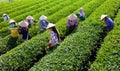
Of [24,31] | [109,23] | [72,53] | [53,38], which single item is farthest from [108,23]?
[24,31]

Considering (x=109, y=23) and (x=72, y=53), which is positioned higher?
(x=72, y=53)

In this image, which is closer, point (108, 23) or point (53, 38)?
point (53, 38)

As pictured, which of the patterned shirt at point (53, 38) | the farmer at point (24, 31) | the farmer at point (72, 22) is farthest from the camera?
the farmer at point (24, 31)

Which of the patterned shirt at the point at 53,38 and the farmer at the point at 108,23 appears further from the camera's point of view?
the farmer at the point at 108,23

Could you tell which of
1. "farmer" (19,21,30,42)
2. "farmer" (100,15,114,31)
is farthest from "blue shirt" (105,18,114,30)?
"farmer" (19,21,30,42)

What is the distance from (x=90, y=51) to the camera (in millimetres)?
12203

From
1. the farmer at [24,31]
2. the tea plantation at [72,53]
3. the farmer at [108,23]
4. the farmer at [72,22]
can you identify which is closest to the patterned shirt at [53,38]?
the tea plantation at [72,53]

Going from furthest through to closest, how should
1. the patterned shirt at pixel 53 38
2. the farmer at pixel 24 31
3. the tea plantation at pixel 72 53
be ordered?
the farmer at pixel 24 31
the patterned shirt at pixel 53 38
the tea plantation at pixel 72 53

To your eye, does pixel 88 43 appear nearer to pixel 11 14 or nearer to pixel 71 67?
pixel 71 67

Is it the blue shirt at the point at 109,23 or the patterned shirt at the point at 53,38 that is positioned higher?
the patterned shirt at the point at 53,38

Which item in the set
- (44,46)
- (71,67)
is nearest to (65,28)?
(44,46)

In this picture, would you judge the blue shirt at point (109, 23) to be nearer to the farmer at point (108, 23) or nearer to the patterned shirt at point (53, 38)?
the farmer at point (108, 23)

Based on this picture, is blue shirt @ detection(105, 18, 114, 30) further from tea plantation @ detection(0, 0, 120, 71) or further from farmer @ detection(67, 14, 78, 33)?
farmer @ detection(67, 14, 78, 33)

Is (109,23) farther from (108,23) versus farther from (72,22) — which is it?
(72,22)
